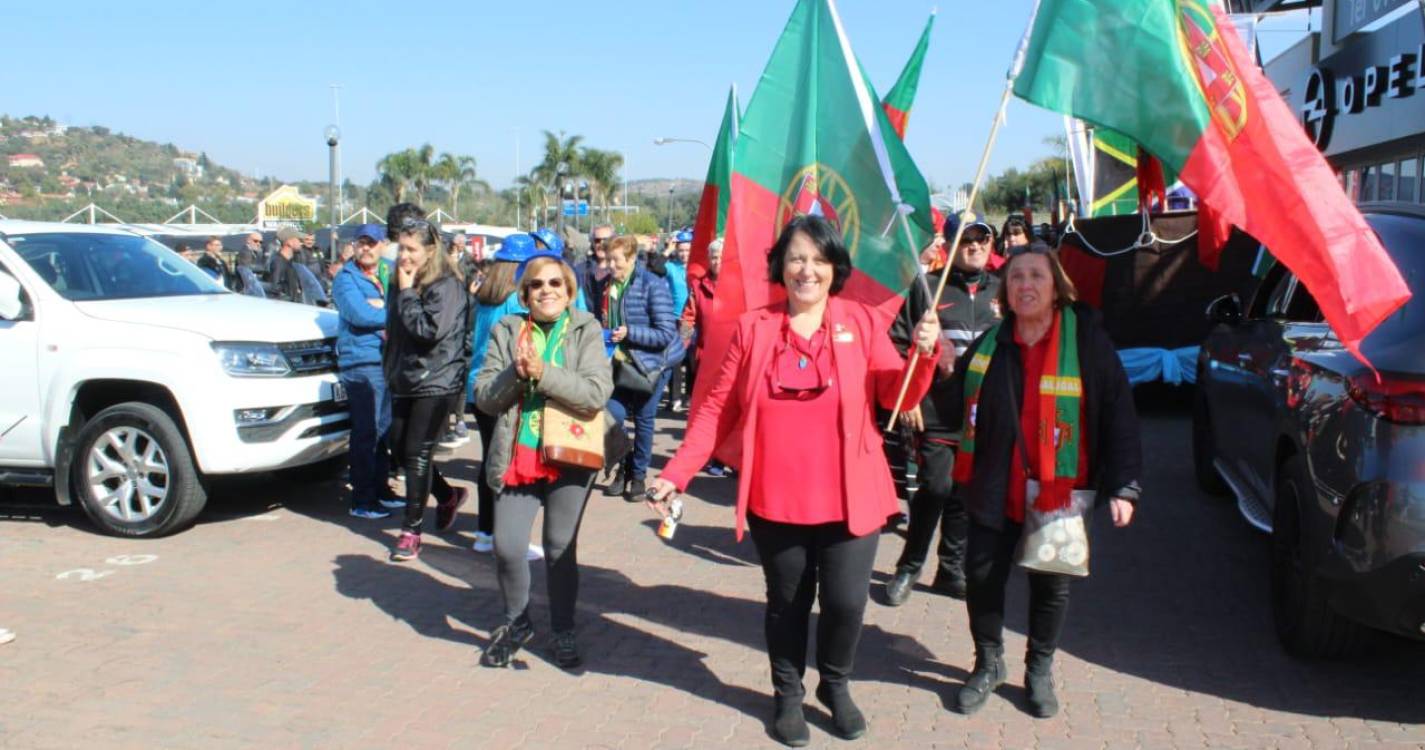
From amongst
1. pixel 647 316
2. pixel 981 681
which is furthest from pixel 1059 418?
pixel 647 316

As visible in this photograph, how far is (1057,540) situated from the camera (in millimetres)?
4367

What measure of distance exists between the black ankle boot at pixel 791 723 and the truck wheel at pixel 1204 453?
4602 mm

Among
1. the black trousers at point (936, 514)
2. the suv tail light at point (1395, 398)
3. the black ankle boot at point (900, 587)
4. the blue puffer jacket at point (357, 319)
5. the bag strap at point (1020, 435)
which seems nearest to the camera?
the suv tail light at point (1395, 398)

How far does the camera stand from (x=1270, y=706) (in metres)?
4.65

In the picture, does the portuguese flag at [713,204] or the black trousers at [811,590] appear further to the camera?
the portuguese flag at [713,204]

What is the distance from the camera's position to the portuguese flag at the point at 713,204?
6.02 m

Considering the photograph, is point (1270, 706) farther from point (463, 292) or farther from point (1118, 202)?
point (1118, 202)

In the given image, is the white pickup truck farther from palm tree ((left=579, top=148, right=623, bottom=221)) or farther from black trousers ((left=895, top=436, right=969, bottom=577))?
palm tree ((left=579, top=148, right=623, bottom=221))

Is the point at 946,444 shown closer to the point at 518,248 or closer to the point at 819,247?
the point at 819,247

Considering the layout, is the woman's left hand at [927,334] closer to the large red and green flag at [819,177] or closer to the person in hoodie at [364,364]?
the large red and green flag at [819,177]

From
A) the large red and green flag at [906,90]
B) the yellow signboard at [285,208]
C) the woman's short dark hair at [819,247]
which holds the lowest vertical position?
the woman's short dark hair at [819,247]

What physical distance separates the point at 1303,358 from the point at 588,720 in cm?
334

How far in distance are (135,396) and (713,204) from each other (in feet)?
12.3

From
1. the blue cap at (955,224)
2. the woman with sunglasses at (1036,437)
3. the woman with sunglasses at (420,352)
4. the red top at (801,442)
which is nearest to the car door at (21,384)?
the woman with sunglasses at (420,352)
